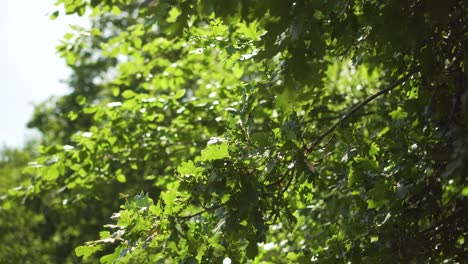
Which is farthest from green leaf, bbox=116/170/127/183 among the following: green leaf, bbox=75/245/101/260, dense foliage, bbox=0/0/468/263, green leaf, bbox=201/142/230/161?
green leaf, bbox=201/142/230/161

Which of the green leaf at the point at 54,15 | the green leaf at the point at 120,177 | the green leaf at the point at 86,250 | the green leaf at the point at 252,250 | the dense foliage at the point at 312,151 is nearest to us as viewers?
the dense foliage at the point at 312,151

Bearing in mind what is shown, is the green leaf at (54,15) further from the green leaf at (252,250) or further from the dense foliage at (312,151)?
the green leaf at (252,250)

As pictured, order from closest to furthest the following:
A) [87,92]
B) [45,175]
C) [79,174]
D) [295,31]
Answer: [295,31] < [45,175] < [79,174] < [87,92]

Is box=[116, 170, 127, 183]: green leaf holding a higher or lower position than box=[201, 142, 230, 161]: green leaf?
higher

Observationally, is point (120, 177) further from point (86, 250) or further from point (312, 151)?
point (312, 151)

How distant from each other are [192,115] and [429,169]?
3052 millimetres

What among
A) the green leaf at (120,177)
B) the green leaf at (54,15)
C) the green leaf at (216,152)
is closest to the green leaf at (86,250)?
the green leaf at (216,152)

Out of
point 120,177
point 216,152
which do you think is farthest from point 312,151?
point 120,177

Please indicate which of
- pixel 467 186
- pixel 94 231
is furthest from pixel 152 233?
pixel 94 231

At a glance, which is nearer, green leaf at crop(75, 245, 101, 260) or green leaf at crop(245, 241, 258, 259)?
green leaf at crop(245, 241, 258, 259)

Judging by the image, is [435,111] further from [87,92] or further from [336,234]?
[87,92]

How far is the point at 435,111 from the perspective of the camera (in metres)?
2.11

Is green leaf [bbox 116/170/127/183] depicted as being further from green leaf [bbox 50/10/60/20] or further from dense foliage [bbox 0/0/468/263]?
dense foliage [bbox 0/0/468/263]

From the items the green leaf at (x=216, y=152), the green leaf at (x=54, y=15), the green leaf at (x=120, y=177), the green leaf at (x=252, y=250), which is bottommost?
the green leaf at (x=252, y=250)
